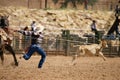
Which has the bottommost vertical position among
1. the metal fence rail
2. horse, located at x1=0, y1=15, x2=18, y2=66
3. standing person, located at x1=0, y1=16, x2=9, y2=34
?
the metal fence rail

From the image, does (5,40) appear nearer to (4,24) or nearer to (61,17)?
(4,24)

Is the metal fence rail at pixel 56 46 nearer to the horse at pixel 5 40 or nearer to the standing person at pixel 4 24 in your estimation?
the standing person at pixel 4 24

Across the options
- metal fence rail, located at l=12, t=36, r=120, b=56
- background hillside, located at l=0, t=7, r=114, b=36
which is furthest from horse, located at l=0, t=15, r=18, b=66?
background hillside, located at l=0, t=7, r=114, b=36

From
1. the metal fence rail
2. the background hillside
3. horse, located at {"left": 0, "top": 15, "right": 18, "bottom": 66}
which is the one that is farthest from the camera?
the background hillside

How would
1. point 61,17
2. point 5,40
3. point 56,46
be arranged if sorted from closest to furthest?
point 5,40 → point 56,46 → point 61,17

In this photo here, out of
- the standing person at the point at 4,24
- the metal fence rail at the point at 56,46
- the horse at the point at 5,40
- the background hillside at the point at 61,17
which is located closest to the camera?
the horse at the point at 5,40

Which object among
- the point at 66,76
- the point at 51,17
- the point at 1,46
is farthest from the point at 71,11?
the point at 66,76

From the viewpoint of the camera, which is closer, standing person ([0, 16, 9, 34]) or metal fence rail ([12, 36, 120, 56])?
standing person ([0, 16, 9, 34])

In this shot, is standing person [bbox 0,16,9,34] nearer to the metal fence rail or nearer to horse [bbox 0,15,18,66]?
horse [bbox 0,15,18,66]

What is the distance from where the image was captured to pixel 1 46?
→ 718 inches

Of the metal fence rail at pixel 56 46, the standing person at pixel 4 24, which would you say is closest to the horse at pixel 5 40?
the standing person at pixel 4 24

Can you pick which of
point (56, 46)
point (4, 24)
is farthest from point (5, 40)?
point (56, 46)

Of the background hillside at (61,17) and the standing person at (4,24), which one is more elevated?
the standing person at (4,24)

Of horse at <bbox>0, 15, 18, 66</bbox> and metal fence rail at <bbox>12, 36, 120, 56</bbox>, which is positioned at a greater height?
horse at <bbox>0, 15, 18, 66</bbox>
